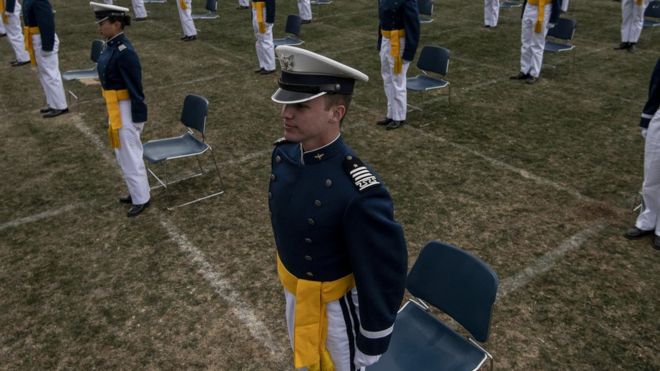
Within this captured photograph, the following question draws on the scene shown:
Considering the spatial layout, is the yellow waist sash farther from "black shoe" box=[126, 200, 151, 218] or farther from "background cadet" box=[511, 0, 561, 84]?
"background cadet" box=[511, 0, 561, 84]

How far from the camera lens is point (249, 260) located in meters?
4.82

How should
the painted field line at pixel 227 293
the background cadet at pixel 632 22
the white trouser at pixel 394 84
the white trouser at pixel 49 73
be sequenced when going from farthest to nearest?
the background cadet at pixel 632 22 < the white trouser at pixel 49 73 < the white trouser at pixel 394 84 < the painted field line at pixel 227 293

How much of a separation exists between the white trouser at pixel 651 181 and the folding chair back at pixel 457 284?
2.76m

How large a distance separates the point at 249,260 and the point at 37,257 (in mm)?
2154

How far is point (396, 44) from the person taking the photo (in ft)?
23.7

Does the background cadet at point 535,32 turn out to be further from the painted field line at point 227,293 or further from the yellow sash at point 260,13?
the painted field line at point 227,293

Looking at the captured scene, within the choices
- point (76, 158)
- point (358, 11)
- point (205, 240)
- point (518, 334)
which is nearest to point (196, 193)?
point (205, 240)

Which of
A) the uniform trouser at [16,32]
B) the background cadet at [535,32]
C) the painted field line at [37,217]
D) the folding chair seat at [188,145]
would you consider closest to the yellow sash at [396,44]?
the folding chair seat at [188,145]

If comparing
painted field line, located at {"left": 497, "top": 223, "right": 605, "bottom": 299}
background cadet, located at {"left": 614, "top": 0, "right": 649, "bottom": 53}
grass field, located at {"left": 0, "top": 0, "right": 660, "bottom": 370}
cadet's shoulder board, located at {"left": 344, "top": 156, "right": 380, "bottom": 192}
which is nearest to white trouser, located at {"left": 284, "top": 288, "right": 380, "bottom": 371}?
cadet's shoulder board, located at {"left": 344, "top": 156, "right": 380, "bottom": 192}

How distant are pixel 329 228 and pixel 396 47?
5.44 metres

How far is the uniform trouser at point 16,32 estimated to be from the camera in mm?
10875

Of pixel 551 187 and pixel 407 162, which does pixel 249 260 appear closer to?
pixel 407 162

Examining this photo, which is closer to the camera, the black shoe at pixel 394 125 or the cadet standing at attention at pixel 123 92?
the cadet standing at attention at pixel 123 92

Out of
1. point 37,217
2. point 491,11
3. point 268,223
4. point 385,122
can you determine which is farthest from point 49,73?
point 491,11
